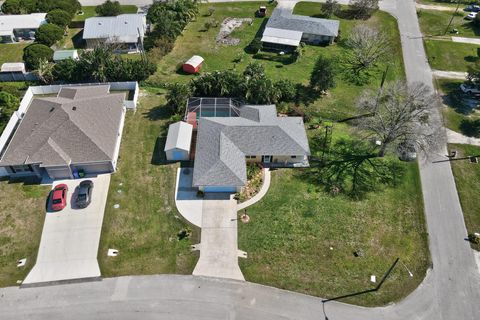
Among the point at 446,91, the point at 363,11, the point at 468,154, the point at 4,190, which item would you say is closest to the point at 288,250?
the point at 468,154

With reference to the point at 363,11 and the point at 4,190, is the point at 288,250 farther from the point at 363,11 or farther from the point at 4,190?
the point at 363,11

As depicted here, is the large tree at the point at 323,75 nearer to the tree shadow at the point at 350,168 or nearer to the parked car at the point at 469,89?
the tree shadow at the point at 350,168

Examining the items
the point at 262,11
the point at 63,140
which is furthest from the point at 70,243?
the point at 262,11

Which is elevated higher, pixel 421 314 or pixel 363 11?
pixel 363 11

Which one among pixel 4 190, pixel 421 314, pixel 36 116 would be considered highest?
pixel 36 116

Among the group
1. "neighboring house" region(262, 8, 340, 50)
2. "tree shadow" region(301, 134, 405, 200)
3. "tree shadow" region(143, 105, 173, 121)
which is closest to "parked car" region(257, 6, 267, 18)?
"neighboring house" region(262, 8, 340, 50)

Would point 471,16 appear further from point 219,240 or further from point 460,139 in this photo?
point 219,240

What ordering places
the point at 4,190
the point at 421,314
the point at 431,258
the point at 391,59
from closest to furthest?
1. the point at 421,314
2. the point at 431,258
3. the point at 4,190
4. the point at 391,59

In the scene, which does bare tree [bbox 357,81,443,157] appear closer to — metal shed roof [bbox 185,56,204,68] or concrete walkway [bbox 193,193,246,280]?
concrete walkway [bbox 193,193,246,280]
